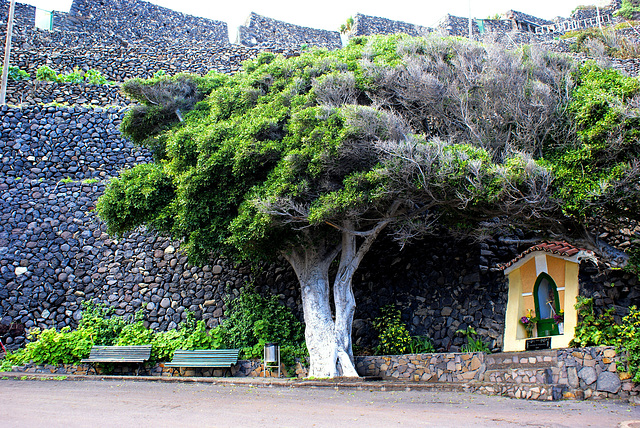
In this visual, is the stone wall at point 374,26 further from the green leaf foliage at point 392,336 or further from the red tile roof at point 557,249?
the red tile roof at point 557,249

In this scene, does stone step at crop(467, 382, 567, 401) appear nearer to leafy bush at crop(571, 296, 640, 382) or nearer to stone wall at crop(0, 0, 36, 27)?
leafy bush at crop(571, 296, 640, 382)

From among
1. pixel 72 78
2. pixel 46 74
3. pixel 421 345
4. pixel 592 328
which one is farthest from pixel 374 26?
pixel 592 328

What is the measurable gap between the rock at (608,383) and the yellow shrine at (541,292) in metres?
2.50

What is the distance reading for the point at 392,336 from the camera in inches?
478

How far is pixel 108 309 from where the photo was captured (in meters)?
14.2

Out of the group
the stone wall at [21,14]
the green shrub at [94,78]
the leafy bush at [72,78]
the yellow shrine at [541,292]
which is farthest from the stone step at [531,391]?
the stone wall at [21,14]

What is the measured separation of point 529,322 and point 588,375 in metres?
3.23

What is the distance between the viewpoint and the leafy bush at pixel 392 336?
12055 millimetres

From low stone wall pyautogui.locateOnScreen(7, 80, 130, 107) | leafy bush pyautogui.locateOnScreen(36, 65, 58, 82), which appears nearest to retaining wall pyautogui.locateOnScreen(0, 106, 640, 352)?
low stone wall pyautogui.locateOnScreen(7, 80, 130, 107)

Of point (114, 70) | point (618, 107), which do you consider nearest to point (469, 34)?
point (114, 70)

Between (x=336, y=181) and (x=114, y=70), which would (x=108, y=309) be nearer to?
(x=336, y=181)

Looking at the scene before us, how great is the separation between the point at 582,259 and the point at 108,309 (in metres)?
11.6

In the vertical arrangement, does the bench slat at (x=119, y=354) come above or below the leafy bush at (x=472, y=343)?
below

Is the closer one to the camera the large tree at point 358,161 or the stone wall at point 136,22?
the large tree at point 358,161
